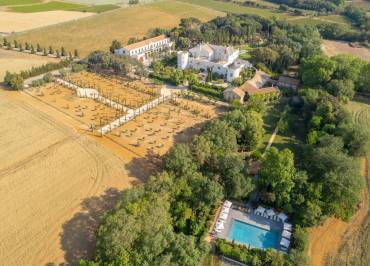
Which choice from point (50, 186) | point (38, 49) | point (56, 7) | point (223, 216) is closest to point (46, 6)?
point (56, 7)

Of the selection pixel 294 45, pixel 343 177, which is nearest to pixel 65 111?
pixel 343 177

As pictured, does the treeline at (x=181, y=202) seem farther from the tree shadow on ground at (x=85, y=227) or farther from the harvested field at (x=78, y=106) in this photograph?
the harvested field at (x=78, y=106)

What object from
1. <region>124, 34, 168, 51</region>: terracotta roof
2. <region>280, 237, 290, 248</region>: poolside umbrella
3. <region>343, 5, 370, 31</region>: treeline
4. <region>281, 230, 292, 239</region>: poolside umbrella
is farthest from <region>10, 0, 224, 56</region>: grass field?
<region>280, 237, 290, 248</region>: poolside umbrella

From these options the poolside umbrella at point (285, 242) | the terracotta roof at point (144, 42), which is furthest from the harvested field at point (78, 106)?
the poolside umbrella at point (285, 242)

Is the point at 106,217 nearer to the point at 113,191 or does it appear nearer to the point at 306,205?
the point at 113,191

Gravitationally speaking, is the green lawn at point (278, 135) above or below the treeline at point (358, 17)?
below

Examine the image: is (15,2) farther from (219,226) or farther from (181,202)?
(219,226)
